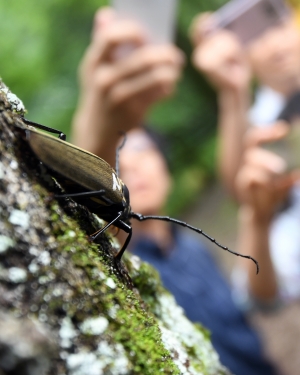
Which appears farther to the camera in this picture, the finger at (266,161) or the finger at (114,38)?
the finger at (266,161)

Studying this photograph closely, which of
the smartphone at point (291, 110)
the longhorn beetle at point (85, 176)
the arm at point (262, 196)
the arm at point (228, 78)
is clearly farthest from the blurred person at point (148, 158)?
the longhorn beetle at point (85, 176)

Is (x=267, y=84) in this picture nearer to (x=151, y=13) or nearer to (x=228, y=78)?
(x=228, y=78)

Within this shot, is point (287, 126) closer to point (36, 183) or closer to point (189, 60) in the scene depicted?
point (36, 183)

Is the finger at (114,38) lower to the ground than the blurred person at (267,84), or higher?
lower

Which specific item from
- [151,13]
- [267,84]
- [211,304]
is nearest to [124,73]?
[151,13]

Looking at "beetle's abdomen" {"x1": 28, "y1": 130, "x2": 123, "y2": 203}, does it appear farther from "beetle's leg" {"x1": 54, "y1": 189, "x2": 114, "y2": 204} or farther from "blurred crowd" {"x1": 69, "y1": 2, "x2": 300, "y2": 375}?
"blurred crowd" {"x1": 69, "y1": 2, "x2": 300, "y2": 375}

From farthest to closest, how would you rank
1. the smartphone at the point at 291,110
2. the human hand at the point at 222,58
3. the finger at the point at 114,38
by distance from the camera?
the human hand at the point at 222,58 < the smartphone at the point at 291,110 < the finger at the point at 114,38

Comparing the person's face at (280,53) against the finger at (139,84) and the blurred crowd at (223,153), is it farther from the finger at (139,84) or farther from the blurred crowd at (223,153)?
the finger at (139,84)

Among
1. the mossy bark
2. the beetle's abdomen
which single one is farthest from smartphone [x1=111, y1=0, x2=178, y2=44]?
the mossy bark
